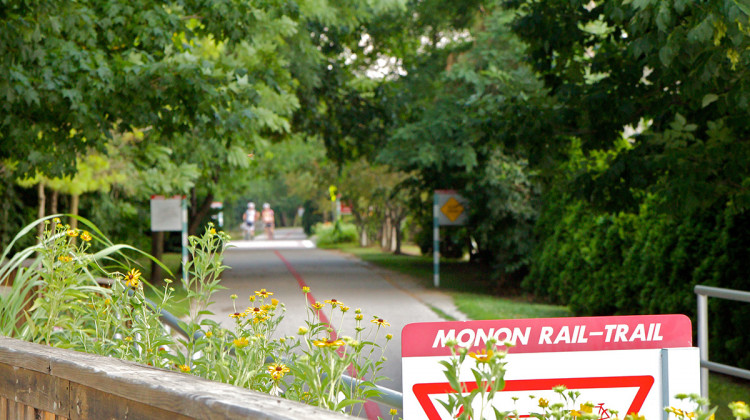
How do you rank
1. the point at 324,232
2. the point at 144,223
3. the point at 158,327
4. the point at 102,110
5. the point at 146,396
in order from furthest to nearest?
the point at 324,232 → the point at 144,223 → the point at 102,110 → the point at 158,327 → the point at 146,396

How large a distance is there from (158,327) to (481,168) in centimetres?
1598

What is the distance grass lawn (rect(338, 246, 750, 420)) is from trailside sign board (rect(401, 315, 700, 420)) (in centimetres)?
471

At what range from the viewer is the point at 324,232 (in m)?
54.3

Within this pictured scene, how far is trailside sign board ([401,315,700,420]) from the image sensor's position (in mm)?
2420

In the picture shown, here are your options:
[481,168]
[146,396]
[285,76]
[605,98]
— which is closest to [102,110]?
[605,98]

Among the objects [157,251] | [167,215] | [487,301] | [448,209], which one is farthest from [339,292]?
[157,251]

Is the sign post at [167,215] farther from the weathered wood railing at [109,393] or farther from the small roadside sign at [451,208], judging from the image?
the weathered wood railing at [109,393]

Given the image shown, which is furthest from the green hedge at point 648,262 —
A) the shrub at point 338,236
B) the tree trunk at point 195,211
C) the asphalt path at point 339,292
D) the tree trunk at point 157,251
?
the shrub at point 338,236

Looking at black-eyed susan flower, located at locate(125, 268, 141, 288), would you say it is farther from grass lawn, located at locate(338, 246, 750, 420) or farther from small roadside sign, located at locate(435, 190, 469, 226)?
small roadside sign, located at locate(435, 190, 469, 226)

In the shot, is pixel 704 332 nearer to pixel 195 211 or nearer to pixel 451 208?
pixel 451 208

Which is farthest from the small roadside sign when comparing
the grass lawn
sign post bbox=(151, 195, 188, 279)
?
sign post bbox=(151, 195, 188, 279)

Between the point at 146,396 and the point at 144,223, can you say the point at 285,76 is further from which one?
the point at 146,396

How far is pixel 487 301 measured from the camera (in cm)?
1691

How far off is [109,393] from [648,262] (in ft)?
30.3
